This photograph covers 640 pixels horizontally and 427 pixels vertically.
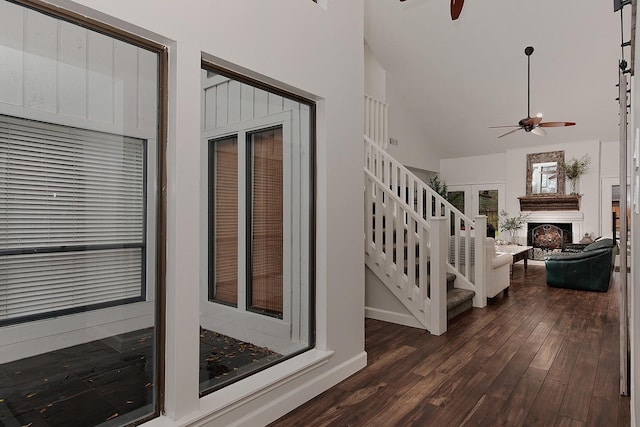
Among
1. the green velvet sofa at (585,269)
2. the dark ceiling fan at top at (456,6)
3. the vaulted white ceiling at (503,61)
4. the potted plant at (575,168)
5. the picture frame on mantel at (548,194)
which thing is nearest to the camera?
the dark ceiling fan at top at (456,6)

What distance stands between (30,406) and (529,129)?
6.83 metres

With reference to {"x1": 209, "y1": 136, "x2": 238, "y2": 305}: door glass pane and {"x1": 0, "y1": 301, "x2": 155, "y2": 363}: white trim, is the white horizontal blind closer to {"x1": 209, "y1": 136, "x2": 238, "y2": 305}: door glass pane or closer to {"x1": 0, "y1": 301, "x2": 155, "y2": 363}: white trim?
{"x1": 0, "y1": 301, "x2": 155, "y2": 363}: white trim

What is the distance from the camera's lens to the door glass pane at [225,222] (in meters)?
2.17

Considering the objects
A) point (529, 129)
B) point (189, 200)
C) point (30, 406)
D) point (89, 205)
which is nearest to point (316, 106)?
point (189, 200)

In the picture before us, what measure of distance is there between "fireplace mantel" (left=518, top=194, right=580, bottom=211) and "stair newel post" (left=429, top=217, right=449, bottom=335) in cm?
655

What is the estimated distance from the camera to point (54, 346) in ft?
5.64

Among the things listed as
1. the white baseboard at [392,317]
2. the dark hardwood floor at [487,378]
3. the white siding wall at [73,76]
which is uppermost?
the white siding wall at [73,76]

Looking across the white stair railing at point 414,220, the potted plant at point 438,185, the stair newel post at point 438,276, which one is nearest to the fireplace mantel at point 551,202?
the potted plant at point 438,185

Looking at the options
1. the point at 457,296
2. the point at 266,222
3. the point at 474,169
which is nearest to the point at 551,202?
the point at 474,169

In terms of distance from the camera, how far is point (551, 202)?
29.5ft

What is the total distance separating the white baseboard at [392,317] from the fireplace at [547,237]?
21.0ft

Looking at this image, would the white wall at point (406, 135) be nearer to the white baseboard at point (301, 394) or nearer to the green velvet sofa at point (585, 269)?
the green velvet sofa at point (585, 269)

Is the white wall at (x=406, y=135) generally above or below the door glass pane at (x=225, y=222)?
above

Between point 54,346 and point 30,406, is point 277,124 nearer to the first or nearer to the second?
point 54,346
